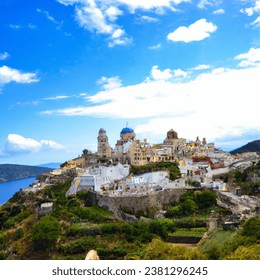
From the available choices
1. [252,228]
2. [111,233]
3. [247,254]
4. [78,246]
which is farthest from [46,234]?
[247,254]

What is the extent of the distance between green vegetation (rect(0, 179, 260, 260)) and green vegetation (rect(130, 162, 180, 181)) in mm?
2513

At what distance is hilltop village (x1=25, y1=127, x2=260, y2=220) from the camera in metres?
12.0

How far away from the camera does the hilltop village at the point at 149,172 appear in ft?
39.3

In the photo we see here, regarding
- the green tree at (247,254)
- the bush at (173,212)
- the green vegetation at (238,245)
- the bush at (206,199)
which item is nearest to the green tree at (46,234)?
the bush at (173,212)

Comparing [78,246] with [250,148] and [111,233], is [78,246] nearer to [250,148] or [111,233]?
[111,233]

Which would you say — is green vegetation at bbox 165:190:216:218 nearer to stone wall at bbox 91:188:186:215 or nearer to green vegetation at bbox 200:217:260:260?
stone wall at bbox 91:188:186:215

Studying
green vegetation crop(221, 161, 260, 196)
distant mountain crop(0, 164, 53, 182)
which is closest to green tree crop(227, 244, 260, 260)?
green vegetation crop(221, 161, 260, 196)

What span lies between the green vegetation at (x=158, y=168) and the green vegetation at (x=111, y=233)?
2.51 meters

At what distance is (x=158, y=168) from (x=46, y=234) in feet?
19.0

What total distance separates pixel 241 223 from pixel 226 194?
2842mm
